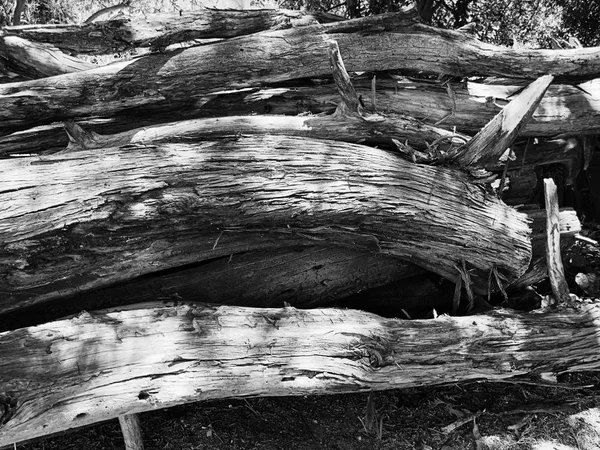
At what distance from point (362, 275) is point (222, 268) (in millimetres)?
874

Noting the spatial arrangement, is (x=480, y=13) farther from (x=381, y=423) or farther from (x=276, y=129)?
(x=381, y=423)

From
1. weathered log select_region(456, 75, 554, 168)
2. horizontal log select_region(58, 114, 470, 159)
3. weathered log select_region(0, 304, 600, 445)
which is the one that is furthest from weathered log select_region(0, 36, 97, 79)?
weathered log select_region(456, 75, 554, 168)

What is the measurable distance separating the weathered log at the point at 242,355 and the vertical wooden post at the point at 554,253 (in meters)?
0.14

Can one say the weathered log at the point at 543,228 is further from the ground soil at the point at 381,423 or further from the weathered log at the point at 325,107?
the ground soil at the point at 381,423

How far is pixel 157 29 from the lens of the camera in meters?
3.87

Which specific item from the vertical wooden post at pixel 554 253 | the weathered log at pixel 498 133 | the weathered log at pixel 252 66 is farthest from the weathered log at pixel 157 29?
the vertical wooden post at pixel 554 253

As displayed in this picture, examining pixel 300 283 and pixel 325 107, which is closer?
pixel 300 283

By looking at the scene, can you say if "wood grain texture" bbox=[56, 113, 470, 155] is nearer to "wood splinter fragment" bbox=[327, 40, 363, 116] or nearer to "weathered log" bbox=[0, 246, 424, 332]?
"wood splinter fragment" bbox=[327, 40, 363, 116]

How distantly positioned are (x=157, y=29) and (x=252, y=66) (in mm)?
627

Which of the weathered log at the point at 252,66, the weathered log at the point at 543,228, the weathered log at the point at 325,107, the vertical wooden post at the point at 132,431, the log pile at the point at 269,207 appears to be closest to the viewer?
the log pile at the point at 269,207

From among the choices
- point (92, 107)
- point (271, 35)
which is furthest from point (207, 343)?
point (271, 35)

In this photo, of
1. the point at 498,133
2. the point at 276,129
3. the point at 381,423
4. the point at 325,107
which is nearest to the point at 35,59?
the point at 276,129

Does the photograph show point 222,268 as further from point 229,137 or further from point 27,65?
point 27,65

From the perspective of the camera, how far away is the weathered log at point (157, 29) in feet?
12.7
